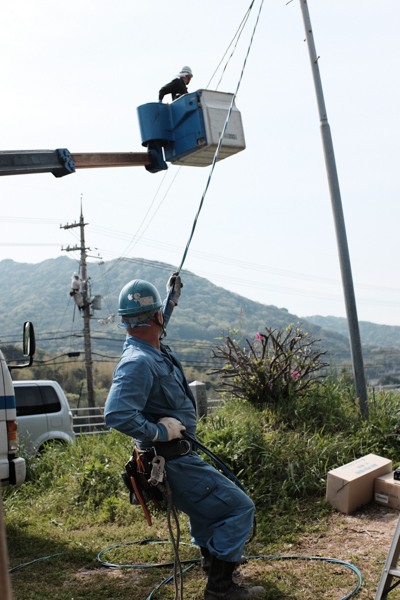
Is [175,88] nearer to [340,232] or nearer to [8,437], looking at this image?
[340,232]

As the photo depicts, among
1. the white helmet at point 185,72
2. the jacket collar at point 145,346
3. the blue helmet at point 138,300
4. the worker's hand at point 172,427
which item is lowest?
the worker's hand at point 172,427

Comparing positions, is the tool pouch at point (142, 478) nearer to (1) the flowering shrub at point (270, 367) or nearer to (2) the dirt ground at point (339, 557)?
(2) the dirt ground at point (339, 557)

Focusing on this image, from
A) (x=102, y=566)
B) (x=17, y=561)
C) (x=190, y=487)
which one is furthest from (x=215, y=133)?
(x=17, y=561)

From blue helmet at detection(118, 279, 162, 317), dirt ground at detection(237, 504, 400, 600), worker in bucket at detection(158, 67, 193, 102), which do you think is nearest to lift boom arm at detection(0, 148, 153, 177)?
worker in bucket at detection(158, 67, 193, 102)

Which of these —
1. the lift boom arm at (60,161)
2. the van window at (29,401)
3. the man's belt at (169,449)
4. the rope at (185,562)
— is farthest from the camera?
the van window at (29,401)

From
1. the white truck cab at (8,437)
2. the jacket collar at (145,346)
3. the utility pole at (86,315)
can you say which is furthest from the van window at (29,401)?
the utility pole at (86,315)

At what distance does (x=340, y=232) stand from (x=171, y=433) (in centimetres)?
425

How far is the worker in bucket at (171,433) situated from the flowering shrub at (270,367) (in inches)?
134

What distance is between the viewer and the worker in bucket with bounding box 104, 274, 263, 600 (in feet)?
11.1

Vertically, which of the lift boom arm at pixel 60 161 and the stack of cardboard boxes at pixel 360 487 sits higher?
the lift boom arm at pixel 60 161

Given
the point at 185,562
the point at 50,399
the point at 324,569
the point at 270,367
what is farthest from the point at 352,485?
the point at 50,399

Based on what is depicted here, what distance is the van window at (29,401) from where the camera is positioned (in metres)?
9.87

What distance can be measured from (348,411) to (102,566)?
3573mm

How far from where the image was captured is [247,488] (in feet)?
18.0
